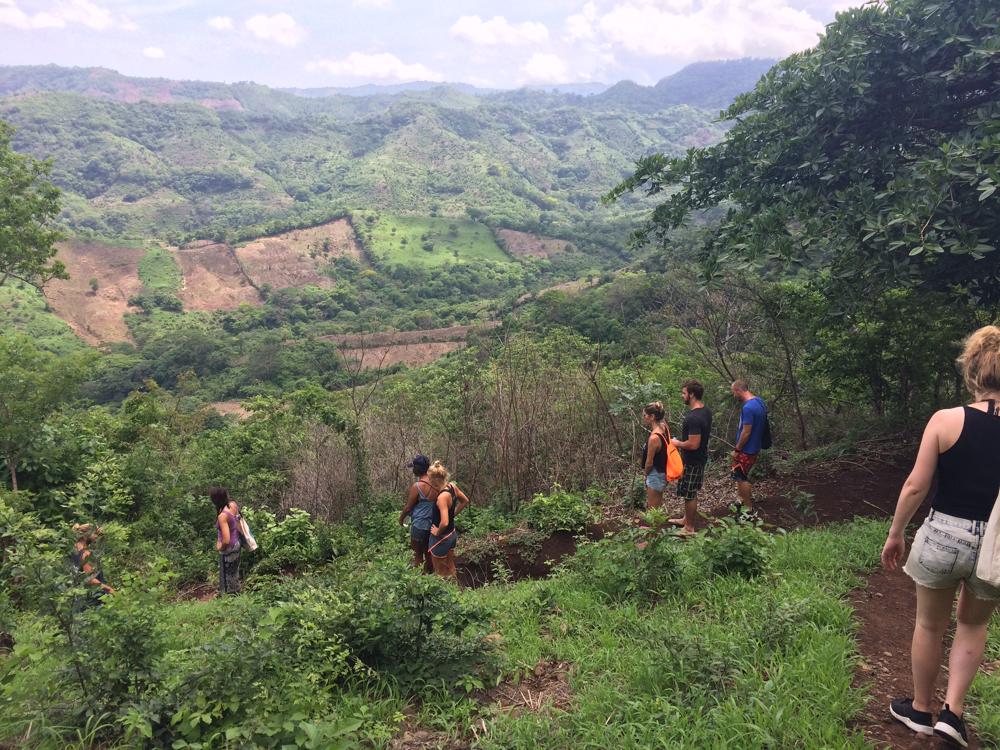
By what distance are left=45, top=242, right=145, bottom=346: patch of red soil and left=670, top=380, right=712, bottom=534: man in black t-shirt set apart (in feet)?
246

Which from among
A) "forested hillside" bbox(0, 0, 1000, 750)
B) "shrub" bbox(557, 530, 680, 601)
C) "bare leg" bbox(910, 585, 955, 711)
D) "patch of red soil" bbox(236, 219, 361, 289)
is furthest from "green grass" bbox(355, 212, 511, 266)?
"bare leg" bbox(910, 585, 955, 711)

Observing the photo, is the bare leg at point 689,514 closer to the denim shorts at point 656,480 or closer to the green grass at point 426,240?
the denim shorts at point 656,480

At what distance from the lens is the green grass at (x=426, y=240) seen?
9506 centimetres

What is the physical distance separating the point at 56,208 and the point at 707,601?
54.7 ft

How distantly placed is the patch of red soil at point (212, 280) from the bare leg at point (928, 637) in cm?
8647

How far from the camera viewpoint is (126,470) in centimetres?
1081

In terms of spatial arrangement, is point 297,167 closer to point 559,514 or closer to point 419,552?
point 559,514

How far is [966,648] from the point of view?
8.11 feet

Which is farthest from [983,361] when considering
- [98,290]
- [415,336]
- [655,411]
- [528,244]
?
[528,244]

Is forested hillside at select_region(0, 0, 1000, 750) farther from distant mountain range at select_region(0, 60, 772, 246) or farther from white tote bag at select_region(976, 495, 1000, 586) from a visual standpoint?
distant mountain range at select_region(0, 60, 772, 246)

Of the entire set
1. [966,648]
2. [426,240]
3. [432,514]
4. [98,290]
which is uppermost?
[426,240]

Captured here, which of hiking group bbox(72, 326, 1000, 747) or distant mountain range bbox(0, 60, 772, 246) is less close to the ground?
distant mountain range bbox(0, 60, 772, 246)

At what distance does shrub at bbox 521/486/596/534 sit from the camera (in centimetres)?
679

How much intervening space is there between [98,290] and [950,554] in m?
89.8
